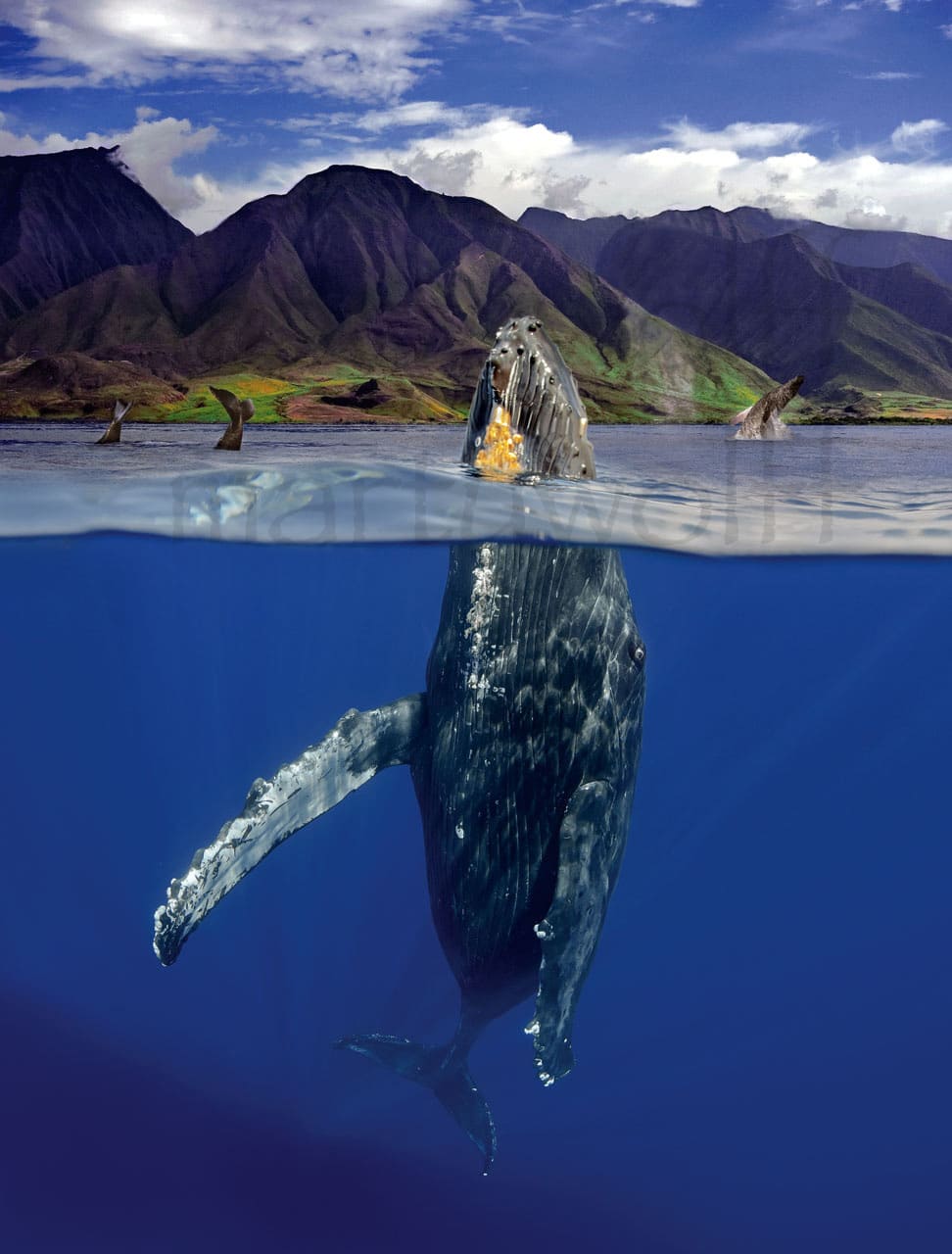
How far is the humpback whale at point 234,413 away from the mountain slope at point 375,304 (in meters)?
6.77

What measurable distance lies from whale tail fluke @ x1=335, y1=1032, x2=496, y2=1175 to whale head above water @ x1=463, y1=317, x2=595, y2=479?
5.74 meters

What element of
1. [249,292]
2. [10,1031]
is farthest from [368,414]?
[10,1031]

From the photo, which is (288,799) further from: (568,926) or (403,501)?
(403,501)

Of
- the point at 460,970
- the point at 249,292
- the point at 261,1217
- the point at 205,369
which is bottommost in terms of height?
the point at 261,1217

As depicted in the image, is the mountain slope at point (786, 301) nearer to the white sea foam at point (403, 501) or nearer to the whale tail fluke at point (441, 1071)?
the white sea foam at point (403, 501)

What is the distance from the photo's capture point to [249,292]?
2945cm

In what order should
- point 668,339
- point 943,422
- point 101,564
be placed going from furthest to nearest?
1. point 943,422
2. point 668,339
3. point 101,564

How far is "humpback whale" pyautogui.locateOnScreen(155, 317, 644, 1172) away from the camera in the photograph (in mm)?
6371

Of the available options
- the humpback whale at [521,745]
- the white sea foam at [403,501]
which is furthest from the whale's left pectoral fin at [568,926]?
the white sea foam at [403,501]

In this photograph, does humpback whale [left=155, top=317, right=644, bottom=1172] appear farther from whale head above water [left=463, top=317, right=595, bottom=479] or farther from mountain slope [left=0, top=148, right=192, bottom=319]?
mountain slope [left=0, top=148, right=192, bottom=319]

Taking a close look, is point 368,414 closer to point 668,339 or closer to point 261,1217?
point 668,339

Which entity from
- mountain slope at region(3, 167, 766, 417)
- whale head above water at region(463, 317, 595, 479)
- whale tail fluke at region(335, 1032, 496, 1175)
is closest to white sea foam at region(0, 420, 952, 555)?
whale head above water at region(463, 317, 595, 479)

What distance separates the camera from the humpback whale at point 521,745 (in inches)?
251

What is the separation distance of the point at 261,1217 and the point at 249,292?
2613cm
